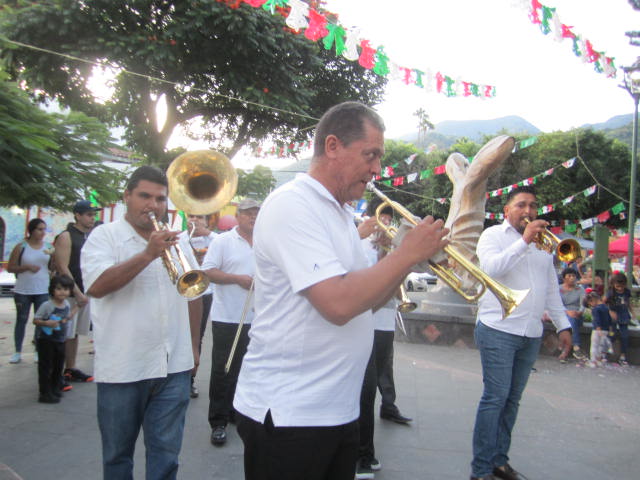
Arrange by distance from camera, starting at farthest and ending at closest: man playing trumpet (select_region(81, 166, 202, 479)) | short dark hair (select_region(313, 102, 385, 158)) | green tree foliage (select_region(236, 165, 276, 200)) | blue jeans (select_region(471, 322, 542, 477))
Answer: green tree foliage (select_region(236, 165, 276, 200))
blue jeans (select_region(471, 322, 542, 477))
man playing trumpet (select_region(81, 166, 202, 479))
short dark hair (select_region(313, 102, 385, 158))

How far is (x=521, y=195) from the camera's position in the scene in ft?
11.4

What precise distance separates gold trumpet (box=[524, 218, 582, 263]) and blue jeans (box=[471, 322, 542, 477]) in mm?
671

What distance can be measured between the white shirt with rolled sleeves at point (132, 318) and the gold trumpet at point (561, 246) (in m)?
2.52

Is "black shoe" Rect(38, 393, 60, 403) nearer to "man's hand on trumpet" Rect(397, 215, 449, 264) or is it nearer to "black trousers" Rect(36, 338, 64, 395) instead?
"black trousers" Rect(36, 338, 64, 395)

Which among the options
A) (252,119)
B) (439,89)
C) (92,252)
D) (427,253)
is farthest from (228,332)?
(252,119)

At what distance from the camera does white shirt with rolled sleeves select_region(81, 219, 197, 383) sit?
2.39 metres

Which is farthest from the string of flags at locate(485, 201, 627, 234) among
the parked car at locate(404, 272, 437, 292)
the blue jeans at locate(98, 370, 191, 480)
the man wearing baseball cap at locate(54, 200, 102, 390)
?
the blue jeans at locate(98, 370, 191, 480)

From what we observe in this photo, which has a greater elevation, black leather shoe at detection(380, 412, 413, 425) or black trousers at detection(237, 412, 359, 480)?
black trousers at detection(237, 412, 359, 480)

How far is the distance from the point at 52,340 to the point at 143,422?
2.93 m

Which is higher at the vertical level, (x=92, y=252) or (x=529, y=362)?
(x=92, y=252)

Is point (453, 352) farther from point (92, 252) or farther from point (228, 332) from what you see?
point (92, 252)

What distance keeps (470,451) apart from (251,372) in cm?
305

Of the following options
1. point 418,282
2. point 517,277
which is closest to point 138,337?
point 517,277

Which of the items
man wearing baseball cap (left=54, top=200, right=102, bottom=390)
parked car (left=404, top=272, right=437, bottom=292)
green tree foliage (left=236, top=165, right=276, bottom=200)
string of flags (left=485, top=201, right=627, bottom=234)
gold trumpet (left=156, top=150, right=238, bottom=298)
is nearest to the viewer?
gold trumpet (left=156, top=150, right=238, bottom=298)
